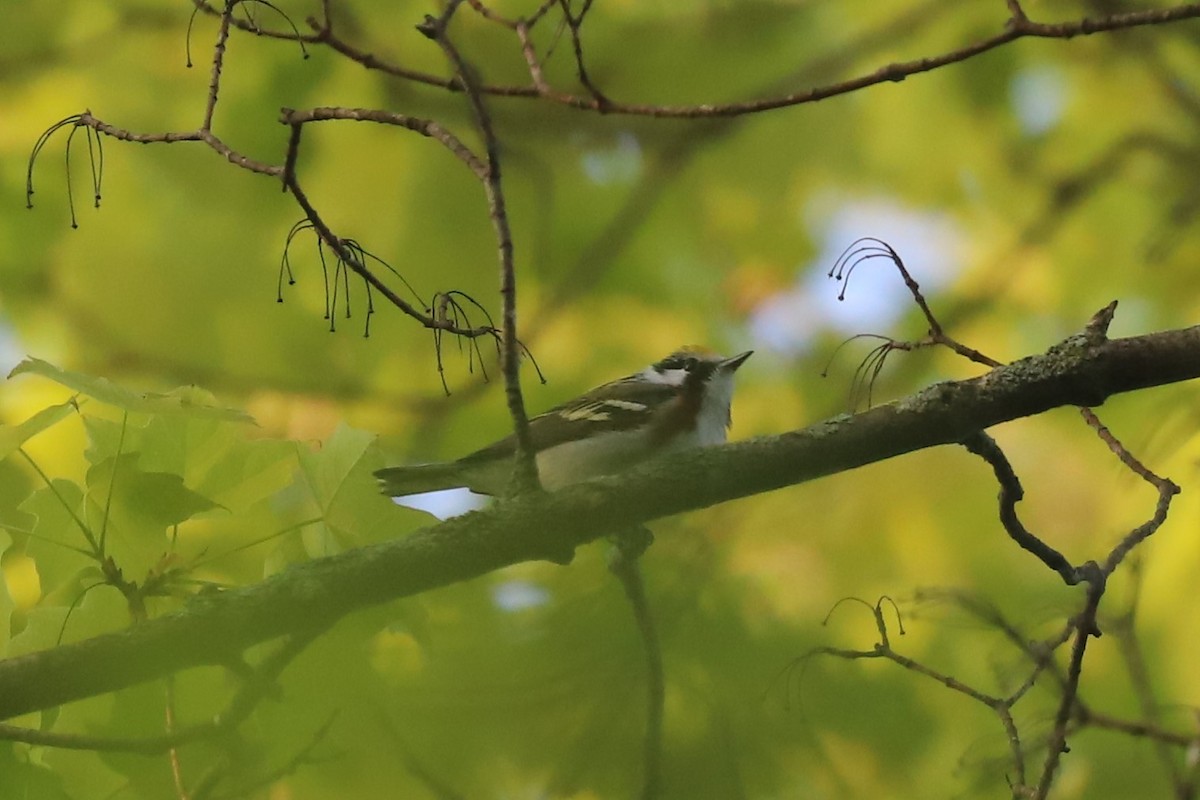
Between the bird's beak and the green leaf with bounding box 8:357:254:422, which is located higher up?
the bird's beak

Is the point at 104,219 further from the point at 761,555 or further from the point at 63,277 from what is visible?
the point at 761,555

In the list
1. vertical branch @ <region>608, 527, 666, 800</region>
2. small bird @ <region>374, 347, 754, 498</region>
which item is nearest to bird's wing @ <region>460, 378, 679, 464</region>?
small bird @ <region>374, 347, 754, 498</region>

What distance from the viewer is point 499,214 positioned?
6.01 ft

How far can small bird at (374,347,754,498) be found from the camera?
12.7 ft

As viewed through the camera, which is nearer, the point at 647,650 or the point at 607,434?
the point at 647,650

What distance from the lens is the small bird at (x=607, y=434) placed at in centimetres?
388

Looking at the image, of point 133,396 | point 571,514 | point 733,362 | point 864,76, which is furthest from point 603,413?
point 133,396

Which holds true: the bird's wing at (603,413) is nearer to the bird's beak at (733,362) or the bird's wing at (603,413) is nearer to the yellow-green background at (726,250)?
the bird's beak at (733,362)

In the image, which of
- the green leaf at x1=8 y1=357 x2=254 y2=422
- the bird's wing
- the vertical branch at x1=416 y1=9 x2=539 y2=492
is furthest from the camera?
the bird's wing

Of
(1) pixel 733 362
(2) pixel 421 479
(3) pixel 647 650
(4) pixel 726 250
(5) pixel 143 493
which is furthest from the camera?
(4) pixel 726 250

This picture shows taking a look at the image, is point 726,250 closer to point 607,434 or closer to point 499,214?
point 607,434

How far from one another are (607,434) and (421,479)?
2.04ft

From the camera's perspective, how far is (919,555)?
5.70 m

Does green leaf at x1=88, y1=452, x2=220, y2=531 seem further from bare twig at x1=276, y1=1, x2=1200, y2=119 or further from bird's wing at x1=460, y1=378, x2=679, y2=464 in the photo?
bird's wing at x1=460, y1=378, x2=679, y2=464
